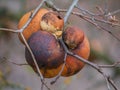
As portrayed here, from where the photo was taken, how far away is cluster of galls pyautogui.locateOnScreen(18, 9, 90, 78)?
1332 millimetres

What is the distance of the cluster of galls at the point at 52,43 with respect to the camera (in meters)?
1.33

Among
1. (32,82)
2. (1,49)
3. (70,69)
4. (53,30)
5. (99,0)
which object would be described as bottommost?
(32,82)

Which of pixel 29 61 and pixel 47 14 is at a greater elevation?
pixel 47 14

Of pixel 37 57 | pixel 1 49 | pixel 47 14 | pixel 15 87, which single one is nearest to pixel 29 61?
pixel 37 57

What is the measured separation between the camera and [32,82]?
410 centimetres

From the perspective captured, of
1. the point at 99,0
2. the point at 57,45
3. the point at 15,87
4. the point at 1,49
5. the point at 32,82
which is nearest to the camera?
the point at 57,45

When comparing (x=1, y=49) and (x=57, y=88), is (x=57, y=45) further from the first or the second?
(x=1, y=49)

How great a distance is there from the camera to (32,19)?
1387 millimetres

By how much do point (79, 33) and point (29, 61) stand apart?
162 millimetres

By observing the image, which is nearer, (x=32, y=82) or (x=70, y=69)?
(x=70, y=69)

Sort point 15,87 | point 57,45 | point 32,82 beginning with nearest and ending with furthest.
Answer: point 57,45 → point 15,87 → point 32,82

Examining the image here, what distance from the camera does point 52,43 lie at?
132cm

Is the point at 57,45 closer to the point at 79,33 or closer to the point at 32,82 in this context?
the point at 79,33

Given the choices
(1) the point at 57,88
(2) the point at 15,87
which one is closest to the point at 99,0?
(1) the point at 57,88
